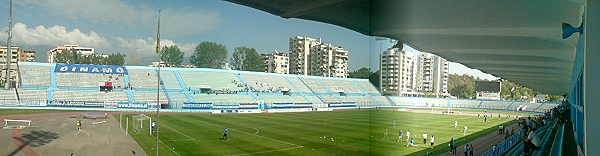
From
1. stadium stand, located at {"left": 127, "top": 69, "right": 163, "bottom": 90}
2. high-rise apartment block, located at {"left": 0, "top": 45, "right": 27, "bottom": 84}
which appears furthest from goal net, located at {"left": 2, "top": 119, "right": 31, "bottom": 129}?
stadium stand, located at {"left": 127, "top": 69, "right": 163, "bottom": 90}

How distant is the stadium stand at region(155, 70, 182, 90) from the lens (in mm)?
6727

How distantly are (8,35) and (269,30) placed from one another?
109 inches

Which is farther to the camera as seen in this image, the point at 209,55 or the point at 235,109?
the point at 235,109

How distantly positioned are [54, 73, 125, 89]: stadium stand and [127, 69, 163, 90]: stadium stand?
0.68ft

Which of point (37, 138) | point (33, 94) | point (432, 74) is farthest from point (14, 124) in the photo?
point (432, 74)

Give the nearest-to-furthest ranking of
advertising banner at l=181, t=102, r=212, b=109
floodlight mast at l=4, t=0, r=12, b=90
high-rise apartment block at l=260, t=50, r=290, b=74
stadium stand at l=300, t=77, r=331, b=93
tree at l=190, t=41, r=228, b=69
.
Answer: floodlight mast at l=4, t=0, r=12, b=90, stadium stand at l=300, t=77, r=331, b=93, high-rise apartment block at l=260, t=50, r=290, b=74, tree at l=190, t=41, r=228, b=69, advertising banner at l=181, t=102, r=212, b=109

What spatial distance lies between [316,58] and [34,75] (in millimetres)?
3923

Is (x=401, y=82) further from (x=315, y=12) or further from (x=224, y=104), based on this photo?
(x=224, y=104)

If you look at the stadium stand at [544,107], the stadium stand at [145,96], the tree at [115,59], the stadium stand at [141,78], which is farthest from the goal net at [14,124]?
the stadium stand at [544,107]

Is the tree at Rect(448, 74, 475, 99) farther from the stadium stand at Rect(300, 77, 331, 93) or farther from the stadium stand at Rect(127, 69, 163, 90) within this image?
the stadium stand at Rect(127, 69, 163, 90)

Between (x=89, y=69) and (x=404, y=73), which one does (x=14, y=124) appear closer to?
(x=89, y=69)

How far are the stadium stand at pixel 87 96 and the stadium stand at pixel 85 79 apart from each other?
0.40 feet

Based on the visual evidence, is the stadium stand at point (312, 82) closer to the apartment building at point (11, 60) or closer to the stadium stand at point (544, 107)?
the apartment building at point (11, 60)

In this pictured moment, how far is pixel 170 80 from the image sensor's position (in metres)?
7.17
